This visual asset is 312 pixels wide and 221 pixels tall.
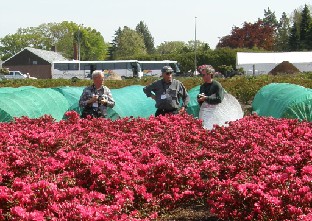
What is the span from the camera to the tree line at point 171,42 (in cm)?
8725

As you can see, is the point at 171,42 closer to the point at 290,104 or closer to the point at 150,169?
the point at 290,104

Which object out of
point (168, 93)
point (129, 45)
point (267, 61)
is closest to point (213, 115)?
point (168, 93)

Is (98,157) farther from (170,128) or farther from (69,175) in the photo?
(170,128)

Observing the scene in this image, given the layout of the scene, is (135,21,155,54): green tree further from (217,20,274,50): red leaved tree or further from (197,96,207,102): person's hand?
(197,96,207,102): person's hand

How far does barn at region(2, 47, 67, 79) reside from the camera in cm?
8862

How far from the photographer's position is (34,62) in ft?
293

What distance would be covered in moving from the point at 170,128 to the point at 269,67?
6264 cm

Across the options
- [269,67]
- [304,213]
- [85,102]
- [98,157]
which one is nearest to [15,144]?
[98,157]

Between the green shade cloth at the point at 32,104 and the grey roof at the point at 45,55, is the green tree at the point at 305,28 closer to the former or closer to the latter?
the grey roof at the point at 45,55

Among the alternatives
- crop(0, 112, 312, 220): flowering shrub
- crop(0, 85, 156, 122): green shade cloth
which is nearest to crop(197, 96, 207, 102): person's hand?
crop(0, 112, 312, 220): flowering shrub

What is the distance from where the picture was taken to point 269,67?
69.8m

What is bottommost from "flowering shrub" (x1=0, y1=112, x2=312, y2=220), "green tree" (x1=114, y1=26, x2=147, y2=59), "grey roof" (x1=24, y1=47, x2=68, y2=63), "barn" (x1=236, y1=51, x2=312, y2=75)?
"flowering shrub" (x1=0, y1=112, x2=312, y2=220)

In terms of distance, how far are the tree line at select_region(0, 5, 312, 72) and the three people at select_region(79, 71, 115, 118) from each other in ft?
226

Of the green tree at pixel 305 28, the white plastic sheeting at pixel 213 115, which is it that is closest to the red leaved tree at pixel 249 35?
the green tree at pixel 305 28
